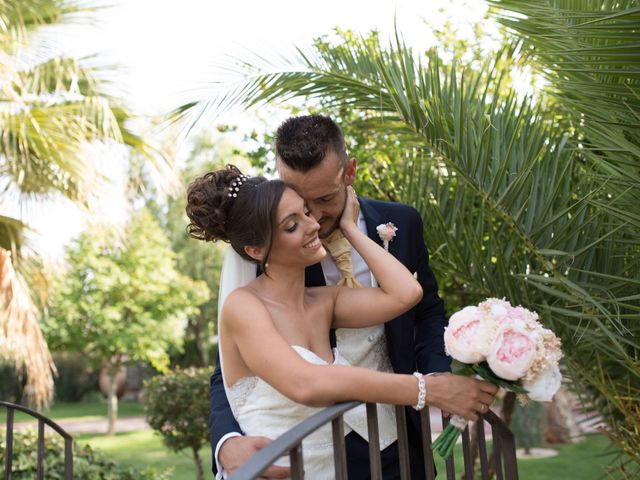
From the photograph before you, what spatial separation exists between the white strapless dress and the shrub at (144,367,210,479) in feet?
19.1

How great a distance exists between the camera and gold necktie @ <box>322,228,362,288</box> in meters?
2.65

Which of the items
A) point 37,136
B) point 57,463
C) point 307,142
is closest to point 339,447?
point 307,142

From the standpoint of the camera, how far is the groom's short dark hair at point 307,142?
Answer: 2537 millimetres

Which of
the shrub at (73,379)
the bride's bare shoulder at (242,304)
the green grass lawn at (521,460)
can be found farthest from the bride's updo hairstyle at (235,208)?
the shrub at (73,379)

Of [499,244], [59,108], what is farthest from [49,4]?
[499,244]

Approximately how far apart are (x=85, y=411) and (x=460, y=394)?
19.8 metres

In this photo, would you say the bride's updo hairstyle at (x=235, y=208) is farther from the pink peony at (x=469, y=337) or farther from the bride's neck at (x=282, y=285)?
the pink peony at (x=469, y=337)

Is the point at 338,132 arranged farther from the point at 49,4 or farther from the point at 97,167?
the point at 49,4

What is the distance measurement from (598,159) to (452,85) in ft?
3.10

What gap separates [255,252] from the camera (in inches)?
95.0

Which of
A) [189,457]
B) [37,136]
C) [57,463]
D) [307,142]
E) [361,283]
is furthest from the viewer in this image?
[189,457]

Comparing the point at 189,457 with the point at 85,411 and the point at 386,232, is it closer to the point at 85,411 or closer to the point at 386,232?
the point at 386,232

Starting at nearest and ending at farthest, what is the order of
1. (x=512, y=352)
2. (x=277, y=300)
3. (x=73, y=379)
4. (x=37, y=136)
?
(x=512, y=352) < (x=277, y=300) < (x=37, y=136) < (x=73, y=379)

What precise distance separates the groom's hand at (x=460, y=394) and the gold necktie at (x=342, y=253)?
0.55 metres
